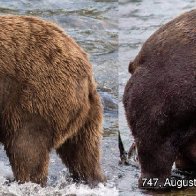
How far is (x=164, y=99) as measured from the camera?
684cm

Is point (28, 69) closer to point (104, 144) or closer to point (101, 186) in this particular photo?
point (101, 186)

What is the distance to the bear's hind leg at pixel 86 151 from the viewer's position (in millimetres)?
7512

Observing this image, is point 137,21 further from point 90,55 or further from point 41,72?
point 41,72

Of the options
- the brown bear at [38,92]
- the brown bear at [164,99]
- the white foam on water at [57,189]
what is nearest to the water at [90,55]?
the white foam on water at [57,189]

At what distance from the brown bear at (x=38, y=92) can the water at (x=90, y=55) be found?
1.22 feet

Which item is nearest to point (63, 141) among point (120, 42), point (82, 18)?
point (120, 42)

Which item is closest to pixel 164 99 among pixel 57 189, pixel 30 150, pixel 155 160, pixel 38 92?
pixel 155 160

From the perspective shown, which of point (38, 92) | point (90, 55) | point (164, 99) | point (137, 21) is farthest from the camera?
point (137, 21)

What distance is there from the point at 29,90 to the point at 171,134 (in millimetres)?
1292

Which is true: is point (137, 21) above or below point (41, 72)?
below

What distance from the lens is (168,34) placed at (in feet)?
23.2

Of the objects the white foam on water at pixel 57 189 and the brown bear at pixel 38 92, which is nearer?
the brown bear at pixel 38 92

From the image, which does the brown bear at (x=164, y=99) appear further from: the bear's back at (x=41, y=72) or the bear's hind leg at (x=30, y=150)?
the bear's hind leg at (x=30, y=150)

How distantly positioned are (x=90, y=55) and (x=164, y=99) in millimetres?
4924
